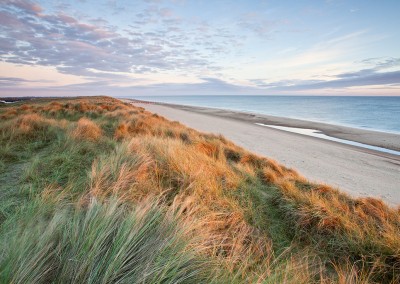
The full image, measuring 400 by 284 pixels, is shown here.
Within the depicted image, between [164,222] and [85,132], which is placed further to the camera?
[85,132]

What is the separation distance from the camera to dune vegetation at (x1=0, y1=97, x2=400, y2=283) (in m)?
1.67

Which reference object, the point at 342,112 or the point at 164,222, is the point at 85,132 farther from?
the point at 342,112

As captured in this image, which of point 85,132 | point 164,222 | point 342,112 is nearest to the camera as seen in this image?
point 164,222

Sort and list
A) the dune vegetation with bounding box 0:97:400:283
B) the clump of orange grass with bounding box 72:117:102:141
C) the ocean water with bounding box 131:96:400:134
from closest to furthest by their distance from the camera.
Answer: the dune vegetation with bounding box 0:97:400:283, the clump of orange grass with bounding box 72:117:102:141, the ocean water with bounding box 131:96:400:134

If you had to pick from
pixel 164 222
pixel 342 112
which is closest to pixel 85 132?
pixel 164 222

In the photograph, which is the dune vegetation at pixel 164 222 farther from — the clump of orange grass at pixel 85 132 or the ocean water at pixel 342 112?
the ocean water at pixel 342 112

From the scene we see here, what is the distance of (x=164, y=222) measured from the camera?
222cm

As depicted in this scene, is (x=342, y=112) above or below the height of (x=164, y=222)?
below

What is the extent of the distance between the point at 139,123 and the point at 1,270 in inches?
356

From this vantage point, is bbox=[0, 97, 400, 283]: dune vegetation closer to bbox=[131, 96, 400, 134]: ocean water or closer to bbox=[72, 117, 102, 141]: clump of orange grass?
bbox=[72, 117, 102, 141]: clump of orange grass

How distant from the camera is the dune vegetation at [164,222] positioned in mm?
1666

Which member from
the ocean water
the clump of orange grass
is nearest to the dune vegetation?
the clump of orange grass

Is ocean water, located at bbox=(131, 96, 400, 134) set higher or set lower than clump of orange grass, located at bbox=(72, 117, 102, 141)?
lower

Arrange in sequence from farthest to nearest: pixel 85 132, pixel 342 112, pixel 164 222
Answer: pixel 342 112
pixel 85 132
pixel 164 222
